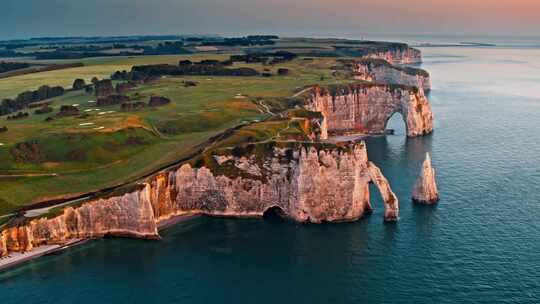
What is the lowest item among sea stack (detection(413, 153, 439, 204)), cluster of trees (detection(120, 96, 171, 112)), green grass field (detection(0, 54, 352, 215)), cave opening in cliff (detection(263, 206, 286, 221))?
cave opening in cliff (detection(263, 206, 286, 221))

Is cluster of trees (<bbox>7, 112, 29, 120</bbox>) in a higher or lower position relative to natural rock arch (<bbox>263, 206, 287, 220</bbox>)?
higher

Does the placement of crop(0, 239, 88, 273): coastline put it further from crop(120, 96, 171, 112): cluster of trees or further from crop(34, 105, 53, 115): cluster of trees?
crop(34, 105, 53, 115): cluster of trees

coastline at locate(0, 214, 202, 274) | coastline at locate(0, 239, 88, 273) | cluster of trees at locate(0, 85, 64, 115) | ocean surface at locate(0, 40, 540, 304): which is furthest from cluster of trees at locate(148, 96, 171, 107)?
coastline at locate(0, 239, 88, 273)

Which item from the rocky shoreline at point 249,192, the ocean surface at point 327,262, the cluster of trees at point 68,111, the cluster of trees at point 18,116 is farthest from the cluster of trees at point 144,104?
the ocean surface at point 327,262

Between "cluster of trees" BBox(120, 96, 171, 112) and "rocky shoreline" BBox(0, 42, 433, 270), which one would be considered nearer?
"rocky shoreline" BBox(0, 42, 433, 270)

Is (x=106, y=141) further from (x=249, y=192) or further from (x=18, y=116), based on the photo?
(x=18, y=116)

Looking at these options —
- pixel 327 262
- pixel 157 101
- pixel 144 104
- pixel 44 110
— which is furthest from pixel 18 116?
pixel 327 262
